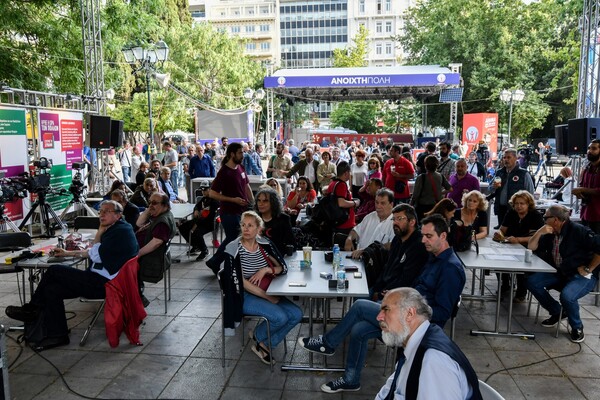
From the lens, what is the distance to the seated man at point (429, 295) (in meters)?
3.48

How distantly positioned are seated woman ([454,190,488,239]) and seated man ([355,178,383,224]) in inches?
45.7

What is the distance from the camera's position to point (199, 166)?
10711 mm

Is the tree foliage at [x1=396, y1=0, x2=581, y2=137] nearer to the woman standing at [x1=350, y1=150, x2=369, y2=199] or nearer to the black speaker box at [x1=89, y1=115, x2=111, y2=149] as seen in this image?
the woman standing at [x1=350, y1=150, x2=369, y2=199]

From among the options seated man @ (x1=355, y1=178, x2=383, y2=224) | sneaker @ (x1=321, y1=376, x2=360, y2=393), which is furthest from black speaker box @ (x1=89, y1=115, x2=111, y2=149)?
sneaker @ (x1=321, y1=376, x2=360, y2=393)

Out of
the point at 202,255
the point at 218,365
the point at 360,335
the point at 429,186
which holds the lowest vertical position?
the point at 218,365

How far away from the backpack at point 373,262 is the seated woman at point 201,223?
3.19 m

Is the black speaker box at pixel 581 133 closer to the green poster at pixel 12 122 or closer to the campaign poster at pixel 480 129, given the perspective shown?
the green poster at pixel 12 122

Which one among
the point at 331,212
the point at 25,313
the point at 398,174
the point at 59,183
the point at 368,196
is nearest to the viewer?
the point at 25,313

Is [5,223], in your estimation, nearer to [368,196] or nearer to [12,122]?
[12,122]

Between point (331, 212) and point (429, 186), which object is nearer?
point (331, 212)

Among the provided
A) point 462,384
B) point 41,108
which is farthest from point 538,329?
point 41,108

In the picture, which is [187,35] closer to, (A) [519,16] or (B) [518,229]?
(A) [519,16]

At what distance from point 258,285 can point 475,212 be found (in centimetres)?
275

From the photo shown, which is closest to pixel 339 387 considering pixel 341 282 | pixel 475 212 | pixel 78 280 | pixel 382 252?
pixel 341 282
